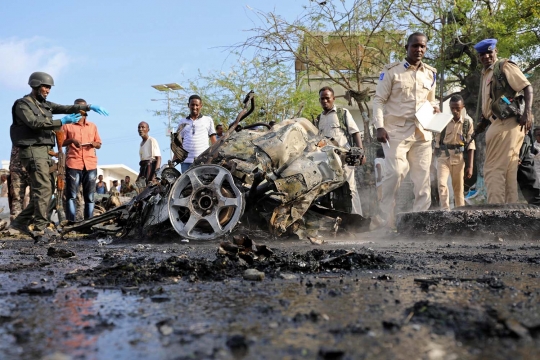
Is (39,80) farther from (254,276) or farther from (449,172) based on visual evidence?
(449,172)

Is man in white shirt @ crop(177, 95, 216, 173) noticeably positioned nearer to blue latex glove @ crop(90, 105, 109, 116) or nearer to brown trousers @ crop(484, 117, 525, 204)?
blue latex glove @ crop(90, 105, 109, 116)

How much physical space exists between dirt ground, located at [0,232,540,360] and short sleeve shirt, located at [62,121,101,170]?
5.36 metres

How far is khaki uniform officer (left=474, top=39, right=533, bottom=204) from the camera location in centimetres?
638

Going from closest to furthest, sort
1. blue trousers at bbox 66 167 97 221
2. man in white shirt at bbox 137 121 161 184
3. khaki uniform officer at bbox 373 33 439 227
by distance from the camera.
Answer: khaki uniform officer at bbox 373 33 439 227, blue trousers at bbox 66 167 97 221, man in white shirt at bbox 137 121 161 184

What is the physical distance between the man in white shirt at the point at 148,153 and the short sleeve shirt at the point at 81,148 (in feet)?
8.50

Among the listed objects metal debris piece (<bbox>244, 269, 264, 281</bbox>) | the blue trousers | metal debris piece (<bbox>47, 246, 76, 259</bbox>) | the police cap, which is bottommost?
metal debris piece (<bbox>47, 246, 76, 259</bbox>)

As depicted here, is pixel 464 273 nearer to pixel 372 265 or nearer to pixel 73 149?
pixel 372 265

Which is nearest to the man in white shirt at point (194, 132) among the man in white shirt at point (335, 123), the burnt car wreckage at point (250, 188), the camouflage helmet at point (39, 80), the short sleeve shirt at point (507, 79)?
the man in white shirt at point (335, 123)

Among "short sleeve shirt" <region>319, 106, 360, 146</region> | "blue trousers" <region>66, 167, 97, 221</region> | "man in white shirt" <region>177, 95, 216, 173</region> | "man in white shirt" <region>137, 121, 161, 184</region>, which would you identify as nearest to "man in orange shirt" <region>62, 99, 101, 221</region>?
"blue trousers" <region>66, 167, 97, 221</region>

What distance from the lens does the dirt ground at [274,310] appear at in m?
1.39

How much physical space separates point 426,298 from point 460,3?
44.3 feet

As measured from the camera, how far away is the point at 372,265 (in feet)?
10.3

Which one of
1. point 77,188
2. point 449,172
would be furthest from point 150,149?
point 449,172

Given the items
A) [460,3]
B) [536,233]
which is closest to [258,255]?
[536,233]
